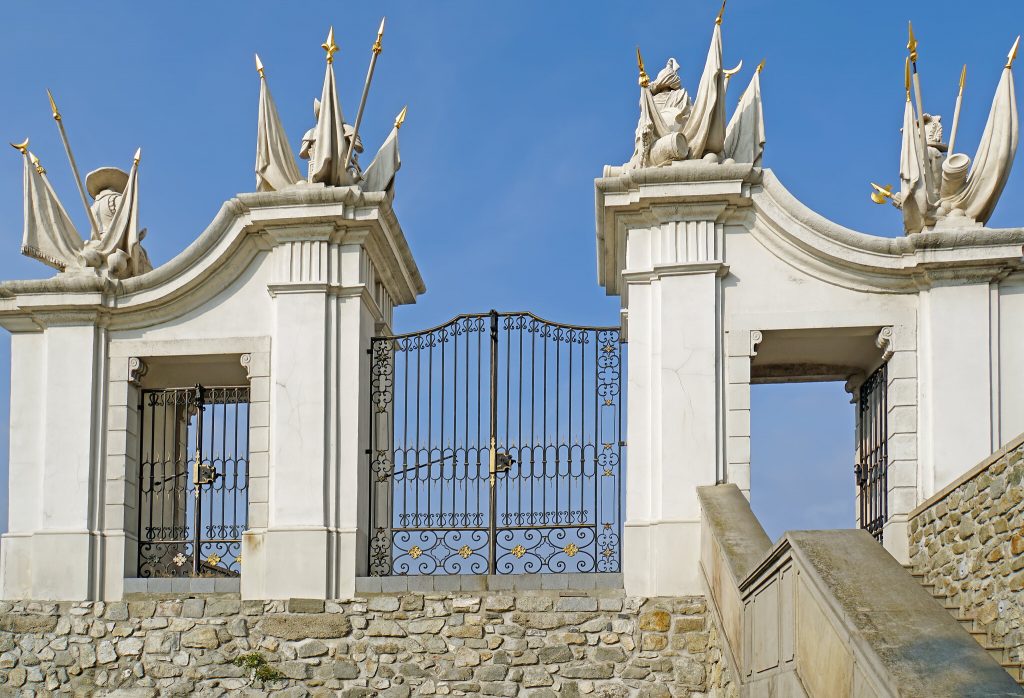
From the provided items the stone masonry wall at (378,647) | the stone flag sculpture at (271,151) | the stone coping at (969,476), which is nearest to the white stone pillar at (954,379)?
the stone coping at (969,476)

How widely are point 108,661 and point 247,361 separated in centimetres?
270

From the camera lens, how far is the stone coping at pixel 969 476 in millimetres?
8685

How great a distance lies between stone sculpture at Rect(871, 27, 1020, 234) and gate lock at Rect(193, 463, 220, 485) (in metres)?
6.28

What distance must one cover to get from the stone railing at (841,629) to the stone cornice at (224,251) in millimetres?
4512

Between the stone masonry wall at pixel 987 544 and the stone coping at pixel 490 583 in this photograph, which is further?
the stone coping at pixel 490 583

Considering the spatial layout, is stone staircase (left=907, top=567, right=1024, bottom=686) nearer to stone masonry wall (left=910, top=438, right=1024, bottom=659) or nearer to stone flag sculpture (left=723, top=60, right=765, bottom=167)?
stone masonry wall (left=910, top=438, right=1024, bottom=659)

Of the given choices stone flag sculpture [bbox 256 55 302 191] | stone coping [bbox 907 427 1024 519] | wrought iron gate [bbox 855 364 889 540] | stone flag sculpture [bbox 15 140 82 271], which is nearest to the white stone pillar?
stone coping [bbox 907 427 1024 519]

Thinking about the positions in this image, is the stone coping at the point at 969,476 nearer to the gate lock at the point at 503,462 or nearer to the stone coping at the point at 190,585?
the gate lock at the point at 503,462

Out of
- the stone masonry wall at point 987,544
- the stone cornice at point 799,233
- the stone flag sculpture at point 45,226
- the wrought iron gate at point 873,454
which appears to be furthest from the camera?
the stone flag sculpture at point 45,226

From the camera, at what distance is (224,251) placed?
12375 millimetres

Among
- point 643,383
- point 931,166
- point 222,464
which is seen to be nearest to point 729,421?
point 643,383

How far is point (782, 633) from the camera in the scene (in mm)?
7707

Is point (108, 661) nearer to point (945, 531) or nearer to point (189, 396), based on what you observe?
point (189, 396)

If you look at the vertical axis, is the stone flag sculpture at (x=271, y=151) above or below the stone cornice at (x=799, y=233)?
above
